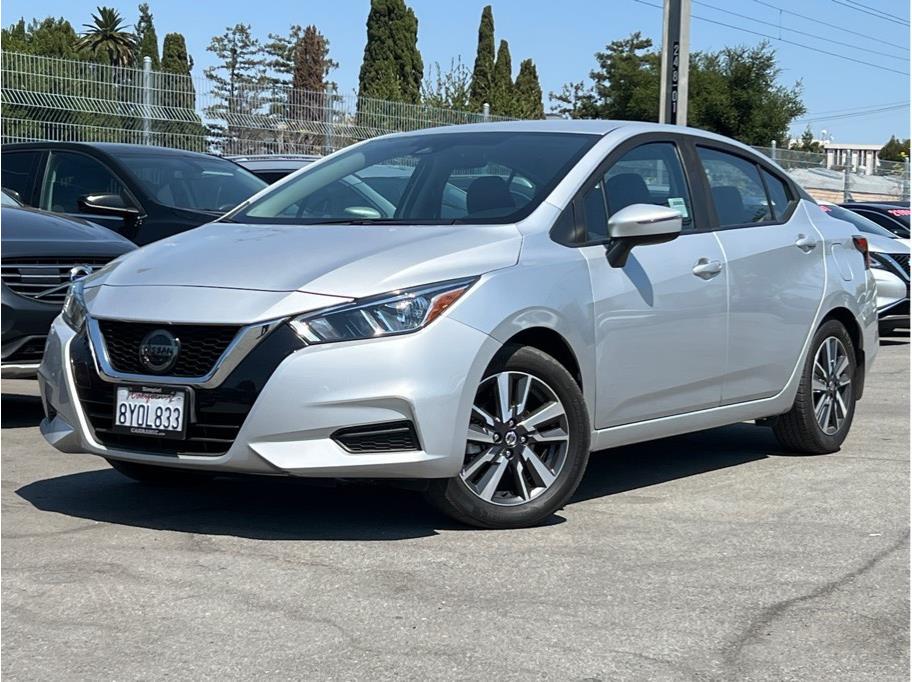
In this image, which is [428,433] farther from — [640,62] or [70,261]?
[640,62]

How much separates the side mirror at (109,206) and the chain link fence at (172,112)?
228 inches

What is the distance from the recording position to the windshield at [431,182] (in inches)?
227

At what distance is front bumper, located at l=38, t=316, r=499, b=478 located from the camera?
483cm

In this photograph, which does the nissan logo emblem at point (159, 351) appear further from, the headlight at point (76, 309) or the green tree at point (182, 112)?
the green tree at point (182, 112)

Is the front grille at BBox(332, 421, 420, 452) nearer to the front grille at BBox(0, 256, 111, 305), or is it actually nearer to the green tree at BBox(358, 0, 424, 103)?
the front grille at BBox(0, 256, 111, 305)

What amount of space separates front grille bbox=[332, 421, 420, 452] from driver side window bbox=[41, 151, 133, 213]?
6088mm

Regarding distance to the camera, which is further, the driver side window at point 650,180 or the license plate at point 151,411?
the driver side window at point 650,180

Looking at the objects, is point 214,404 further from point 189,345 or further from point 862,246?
point 862,246

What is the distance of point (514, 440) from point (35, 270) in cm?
355

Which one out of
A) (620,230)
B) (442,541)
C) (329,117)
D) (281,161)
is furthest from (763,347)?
(329,117)

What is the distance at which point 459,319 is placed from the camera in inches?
197

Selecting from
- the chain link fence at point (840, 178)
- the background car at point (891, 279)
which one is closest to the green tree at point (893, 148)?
the chain link fence at point (840, 178)

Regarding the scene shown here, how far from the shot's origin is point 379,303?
16.1 ft

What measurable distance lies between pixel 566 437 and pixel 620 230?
2.77ft
